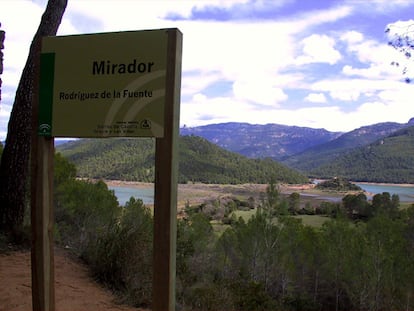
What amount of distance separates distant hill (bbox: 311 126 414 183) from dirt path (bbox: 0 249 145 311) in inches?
2705

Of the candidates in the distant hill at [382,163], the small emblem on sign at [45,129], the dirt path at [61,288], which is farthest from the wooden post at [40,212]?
the distant hill at [382,163]

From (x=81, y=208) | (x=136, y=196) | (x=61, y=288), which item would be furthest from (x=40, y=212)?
(x=136, y=196)

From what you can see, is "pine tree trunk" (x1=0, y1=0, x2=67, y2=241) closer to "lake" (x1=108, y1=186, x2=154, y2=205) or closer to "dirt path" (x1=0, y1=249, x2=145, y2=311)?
"dirt path" (x1=0, y1=249, x2=145, y2=311)

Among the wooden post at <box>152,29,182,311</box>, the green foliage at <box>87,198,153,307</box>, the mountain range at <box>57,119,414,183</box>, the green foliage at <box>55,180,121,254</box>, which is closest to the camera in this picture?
the wooden post at <box>152,29,182,311</box>

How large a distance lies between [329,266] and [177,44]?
56.6ft

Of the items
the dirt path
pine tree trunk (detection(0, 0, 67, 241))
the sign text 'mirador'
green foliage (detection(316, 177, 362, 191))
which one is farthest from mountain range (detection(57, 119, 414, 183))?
the sign text 'mirador'

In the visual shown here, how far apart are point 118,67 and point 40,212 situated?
1077 mm

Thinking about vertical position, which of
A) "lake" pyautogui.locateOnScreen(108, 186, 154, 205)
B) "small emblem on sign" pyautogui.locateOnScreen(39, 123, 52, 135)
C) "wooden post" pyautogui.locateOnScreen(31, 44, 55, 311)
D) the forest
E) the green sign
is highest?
the green sign

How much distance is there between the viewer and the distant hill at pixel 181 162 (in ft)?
114

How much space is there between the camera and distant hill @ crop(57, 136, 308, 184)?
1372 inches

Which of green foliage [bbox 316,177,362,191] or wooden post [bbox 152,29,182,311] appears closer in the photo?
wooden post [bbox 152,29,182,311]

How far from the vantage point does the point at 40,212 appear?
2.64 metres

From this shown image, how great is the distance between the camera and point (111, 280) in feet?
15.6

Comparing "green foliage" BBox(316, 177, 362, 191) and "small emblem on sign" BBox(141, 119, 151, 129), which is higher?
"small emblem on sign" BBox(141, 119, 151, 129)
